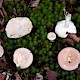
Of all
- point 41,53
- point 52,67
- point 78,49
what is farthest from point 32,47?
point 78,49

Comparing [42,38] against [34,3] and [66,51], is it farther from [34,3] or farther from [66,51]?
[34,3]

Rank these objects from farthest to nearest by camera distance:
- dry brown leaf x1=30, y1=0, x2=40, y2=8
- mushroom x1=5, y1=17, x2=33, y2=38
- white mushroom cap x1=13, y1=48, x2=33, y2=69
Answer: dry brown leaf x1=30, y1=0, x2=40, y2=8 < mushroom x1=5, y1=17, x2=33, y2=38 < white mushroom cap x1=13, y1=48, x2=33, y2=69

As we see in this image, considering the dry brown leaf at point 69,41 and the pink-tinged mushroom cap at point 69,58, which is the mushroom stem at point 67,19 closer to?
the dry brown leaf at point 69,41

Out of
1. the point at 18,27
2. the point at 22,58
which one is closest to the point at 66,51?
the point at 22,58

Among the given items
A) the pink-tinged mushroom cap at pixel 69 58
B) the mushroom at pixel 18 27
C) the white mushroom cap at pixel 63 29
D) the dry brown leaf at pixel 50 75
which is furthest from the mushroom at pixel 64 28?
the dry brown leaf at pixel 50 75

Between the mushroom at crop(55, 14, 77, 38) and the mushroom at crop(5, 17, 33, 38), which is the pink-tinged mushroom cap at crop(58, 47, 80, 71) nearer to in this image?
the mushroom at crop(55, 14, 77, 38)

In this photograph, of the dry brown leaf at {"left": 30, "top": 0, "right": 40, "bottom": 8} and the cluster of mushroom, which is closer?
the cluster of mushroom

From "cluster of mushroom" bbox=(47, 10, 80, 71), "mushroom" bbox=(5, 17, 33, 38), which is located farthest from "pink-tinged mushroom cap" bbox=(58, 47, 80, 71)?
"mushroom" bbox=(5, 17, 33, 38)
